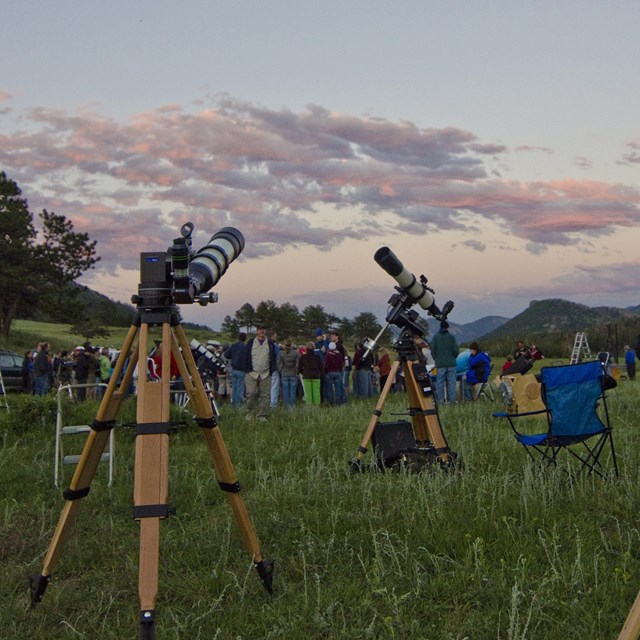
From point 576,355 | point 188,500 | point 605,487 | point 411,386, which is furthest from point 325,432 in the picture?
point 576,355

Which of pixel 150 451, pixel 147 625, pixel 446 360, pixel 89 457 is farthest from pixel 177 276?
pixel 446 360

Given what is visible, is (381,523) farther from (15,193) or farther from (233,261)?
(15,193)

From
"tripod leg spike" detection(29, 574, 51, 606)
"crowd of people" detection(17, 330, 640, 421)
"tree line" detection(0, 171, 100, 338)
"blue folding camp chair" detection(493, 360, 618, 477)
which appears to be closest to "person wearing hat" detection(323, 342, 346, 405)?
"crowd of people" detection(17, 330, 640, 421)

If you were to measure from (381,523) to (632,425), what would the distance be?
7343mm

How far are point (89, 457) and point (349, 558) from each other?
6.55 feet

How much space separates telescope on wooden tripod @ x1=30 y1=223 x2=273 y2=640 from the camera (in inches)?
143

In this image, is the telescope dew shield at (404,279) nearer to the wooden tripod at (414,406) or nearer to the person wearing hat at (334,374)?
the wooden tripod at (414,406)

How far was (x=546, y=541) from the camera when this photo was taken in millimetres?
5086

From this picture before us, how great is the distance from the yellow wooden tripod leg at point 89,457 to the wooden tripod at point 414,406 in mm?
3923

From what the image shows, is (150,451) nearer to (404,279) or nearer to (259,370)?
(404,279)

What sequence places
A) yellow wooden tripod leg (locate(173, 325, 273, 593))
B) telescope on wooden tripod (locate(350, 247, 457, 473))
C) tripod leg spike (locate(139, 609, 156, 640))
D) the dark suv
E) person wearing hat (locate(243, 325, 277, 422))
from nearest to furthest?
1. tripod leg spike (locate(139, 609, 156, 640))
2. yellow wooden tripod leg (locate(173, 325, 273, 593))
3. telescope on wooden tripod (locate(350, 247, 457, 473))
4. person wearing hat (locate(243, 325, 277, 422))
5. the dark suv

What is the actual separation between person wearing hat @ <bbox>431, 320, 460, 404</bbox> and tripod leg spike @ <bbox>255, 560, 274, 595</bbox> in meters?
12.7

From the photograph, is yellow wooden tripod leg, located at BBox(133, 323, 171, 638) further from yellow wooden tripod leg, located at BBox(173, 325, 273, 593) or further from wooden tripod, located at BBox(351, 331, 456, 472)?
wooden tripod, located at BBox(351, 331, 456, 472)

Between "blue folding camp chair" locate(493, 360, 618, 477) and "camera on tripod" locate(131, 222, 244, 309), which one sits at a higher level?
"camera on tripod" locate(131, 222, 244, 309)
